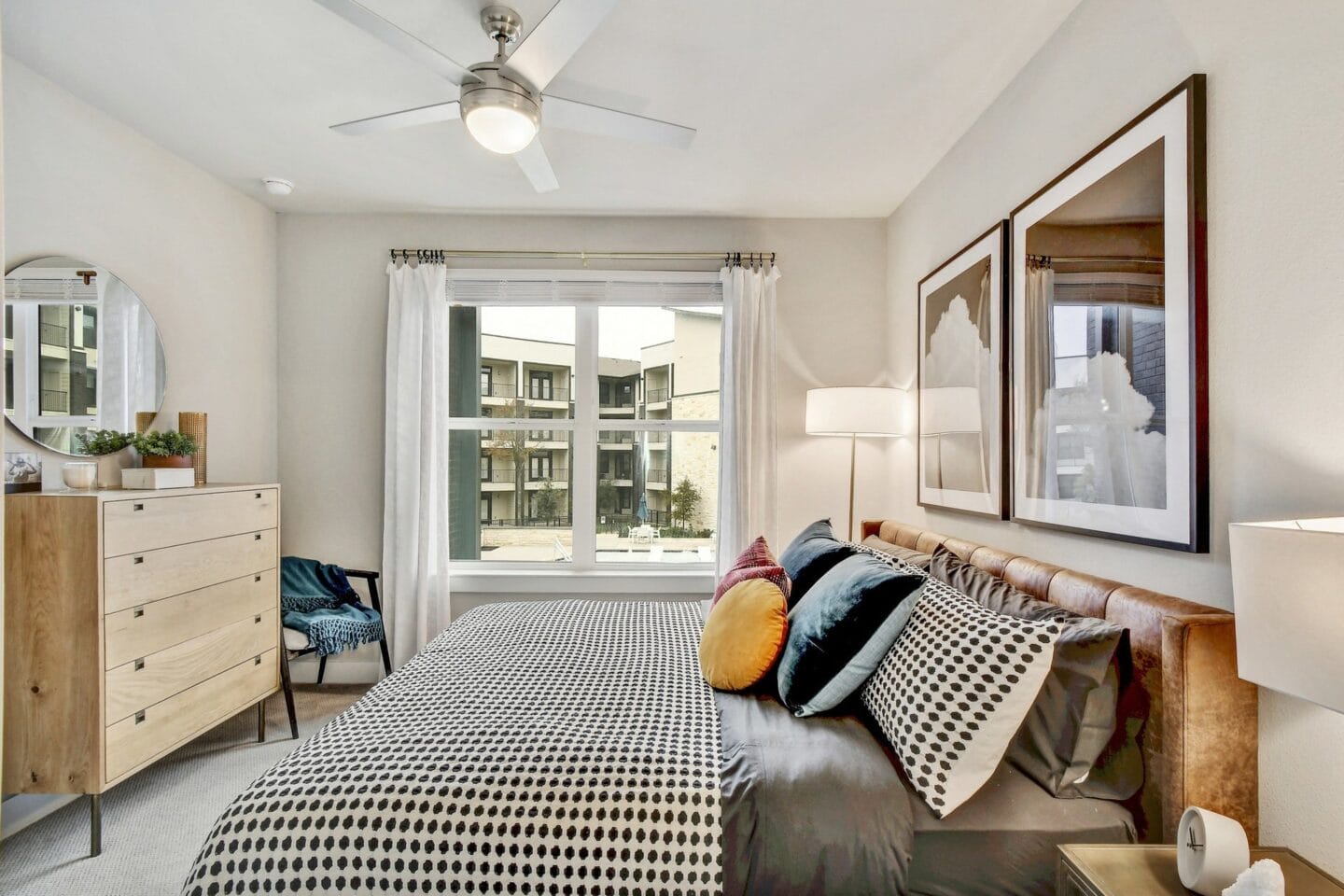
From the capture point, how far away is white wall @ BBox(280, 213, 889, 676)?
367cm

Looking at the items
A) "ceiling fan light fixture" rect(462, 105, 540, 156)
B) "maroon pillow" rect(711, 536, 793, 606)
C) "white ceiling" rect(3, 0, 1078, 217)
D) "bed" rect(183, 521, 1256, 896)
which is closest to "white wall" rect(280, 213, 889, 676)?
"white ceiling" rect(3, 0, 1078, 217)

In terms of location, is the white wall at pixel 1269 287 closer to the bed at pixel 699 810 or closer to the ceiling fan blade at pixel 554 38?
the bed at pixel 699 810

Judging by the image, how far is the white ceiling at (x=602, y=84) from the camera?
197 centimetres

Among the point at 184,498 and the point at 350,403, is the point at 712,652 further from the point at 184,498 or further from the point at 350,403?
the point at 350,403

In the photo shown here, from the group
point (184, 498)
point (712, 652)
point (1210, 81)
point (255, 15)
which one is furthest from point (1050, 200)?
point (184, 498)

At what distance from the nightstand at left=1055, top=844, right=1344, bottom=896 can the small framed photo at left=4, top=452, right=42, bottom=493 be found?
126 inches

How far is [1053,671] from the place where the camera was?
4.51 feet

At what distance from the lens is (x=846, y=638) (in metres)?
1.58

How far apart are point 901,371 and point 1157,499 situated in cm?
201

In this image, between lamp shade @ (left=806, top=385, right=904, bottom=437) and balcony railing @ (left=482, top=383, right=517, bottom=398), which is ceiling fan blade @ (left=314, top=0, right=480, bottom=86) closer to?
lamp shade @ (left=806, top=385, right=904, bottom=437)

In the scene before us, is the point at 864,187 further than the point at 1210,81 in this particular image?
Yes

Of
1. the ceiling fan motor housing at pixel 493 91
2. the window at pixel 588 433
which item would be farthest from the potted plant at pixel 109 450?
the ceiling fan motor housing at pixel 493 91

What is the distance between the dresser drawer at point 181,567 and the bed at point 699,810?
4.16 ft

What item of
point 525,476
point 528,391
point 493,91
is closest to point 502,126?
point 493,91
